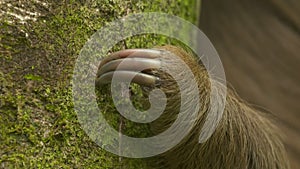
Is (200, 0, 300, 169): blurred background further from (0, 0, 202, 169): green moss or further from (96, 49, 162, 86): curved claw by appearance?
(0, 0, 202, 169): green moss

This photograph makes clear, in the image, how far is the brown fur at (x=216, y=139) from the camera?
5.06 ft


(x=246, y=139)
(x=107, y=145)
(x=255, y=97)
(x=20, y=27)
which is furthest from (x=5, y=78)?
(x=255, y=97)

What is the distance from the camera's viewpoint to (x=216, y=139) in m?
1.59

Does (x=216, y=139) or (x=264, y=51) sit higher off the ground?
(x=264, y=51)

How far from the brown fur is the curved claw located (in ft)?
0.16

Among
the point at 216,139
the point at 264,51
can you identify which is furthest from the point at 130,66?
the point at 264,51

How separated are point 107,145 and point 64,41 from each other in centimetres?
27

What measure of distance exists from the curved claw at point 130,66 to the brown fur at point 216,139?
0.16ft

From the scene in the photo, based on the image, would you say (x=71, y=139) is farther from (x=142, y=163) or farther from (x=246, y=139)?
(x=246, y=139)

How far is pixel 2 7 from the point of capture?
129cm

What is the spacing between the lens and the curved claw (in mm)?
1425

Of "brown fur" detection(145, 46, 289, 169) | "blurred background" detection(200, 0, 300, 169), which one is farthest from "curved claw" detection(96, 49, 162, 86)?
"blurred background" detection(200, 0, 300, 169)

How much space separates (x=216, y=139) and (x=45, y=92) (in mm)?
506

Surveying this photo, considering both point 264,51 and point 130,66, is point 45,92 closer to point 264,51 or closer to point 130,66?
point 130,66
